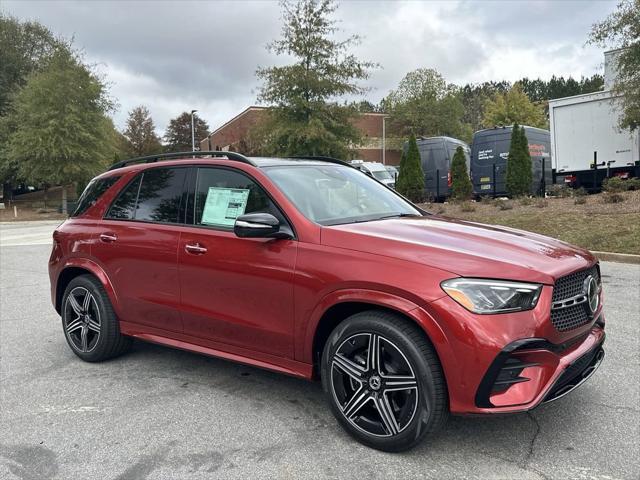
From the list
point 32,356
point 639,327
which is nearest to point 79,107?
point 32,356

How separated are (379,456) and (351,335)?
673 millimetres

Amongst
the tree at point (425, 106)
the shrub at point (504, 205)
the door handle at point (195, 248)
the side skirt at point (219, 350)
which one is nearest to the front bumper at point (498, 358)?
the side skirt at point (219, 350)

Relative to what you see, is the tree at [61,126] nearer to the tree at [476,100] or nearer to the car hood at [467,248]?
the car hood at [467,248]

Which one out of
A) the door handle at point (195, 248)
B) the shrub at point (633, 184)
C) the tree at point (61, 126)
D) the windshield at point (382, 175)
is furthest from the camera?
the tree at point (61, 126)

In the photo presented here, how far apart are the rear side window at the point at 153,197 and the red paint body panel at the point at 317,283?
0.09m

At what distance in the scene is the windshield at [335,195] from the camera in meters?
3.68

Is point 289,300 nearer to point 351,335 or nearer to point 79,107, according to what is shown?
point 351,335

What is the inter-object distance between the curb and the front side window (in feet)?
27.6

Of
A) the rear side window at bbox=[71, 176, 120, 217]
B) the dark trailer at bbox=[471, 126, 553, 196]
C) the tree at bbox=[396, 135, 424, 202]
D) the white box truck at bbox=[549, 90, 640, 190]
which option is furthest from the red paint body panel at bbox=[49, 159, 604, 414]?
the dark trailer at bbox=[471, 126, 553, 196]

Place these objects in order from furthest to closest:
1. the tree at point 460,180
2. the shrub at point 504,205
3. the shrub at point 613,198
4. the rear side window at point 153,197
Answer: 1. the tree at point 460,180
2. the shrub at point 504,205
3. the shrub at point 613,198
4. the rear side window at point 153,197

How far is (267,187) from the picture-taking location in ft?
12.1

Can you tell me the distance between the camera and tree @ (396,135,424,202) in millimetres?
19094

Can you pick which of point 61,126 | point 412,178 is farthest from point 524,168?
point 61,126

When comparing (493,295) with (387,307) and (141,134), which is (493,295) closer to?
(387,307)
